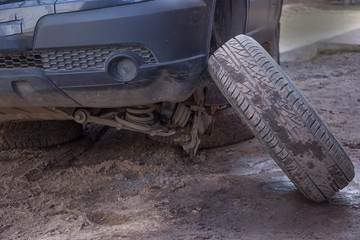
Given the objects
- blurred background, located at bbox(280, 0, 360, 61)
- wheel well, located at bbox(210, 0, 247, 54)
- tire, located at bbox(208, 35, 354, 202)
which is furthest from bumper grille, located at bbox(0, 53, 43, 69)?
blurred background, located at bbox(280, 0, 360, 61)

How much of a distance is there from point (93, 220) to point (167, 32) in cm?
107

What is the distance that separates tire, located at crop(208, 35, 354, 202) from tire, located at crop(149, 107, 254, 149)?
1.30 m

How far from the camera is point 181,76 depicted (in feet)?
8.62

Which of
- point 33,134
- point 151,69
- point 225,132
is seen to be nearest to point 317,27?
point 225,132

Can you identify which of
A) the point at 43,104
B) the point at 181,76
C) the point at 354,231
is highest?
the point at 181,76

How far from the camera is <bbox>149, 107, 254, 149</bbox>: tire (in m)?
3.97

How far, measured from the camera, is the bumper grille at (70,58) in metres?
2.53

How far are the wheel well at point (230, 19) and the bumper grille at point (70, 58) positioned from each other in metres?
1.02

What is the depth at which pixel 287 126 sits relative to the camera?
99.6 inches

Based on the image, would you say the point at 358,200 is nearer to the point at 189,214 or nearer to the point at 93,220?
the point at 189,214

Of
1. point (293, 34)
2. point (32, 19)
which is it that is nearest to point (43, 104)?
point (32, 19)

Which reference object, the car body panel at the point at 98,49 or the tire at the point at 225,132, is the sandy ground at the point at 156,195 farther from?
the car body panel at the point at 98,49

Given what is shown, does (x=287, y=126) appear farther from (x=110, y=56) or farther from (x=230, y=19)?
(x=230, y=19)

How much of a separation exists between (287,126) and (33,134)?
2016 mm
